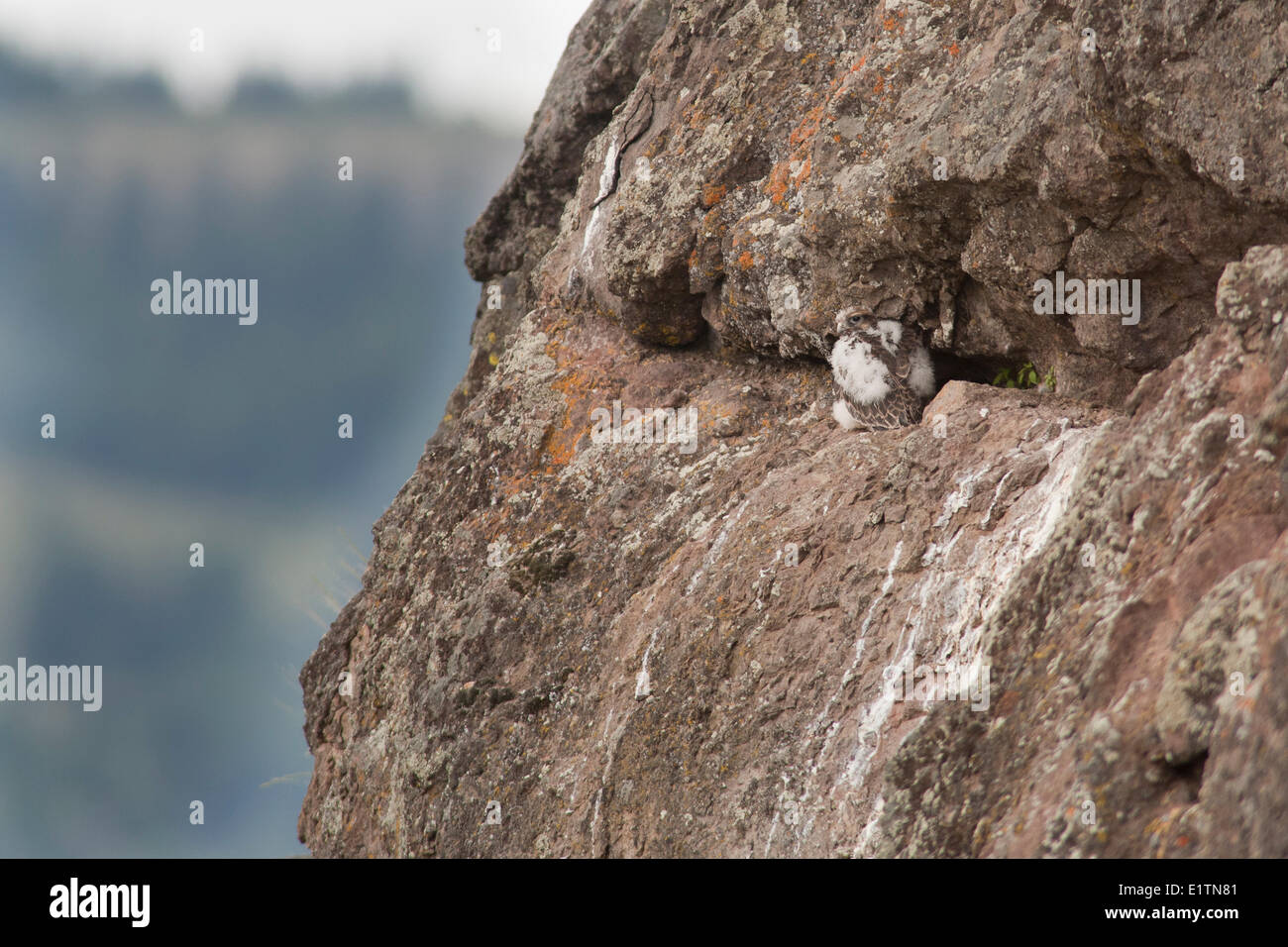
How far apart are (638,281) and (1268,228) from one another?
13.9ft

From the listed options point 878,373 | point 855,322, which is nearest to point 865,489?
point 878,373

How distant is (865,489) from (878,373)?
1.01 metres

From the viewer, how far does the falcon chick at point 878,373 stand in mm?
6160

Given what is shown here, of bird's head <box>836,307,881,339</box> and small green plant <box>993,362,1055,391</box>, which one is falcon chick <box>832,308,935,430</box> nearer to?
bird's head <box>836,307,881,339</box>

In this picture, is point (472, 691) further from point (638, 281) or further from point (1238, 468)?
point (1238, 468)

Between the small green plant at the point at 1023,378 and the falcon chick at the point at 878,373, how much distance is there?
1.41ft

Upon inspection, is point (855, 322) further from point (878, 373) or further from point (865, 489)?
point (865, 489)

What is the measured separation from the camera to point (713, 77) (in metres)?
7.65

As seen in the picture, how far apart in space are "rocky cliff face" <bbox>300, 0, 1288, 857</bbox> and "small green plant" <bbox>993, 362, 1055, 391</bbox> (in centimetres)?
7

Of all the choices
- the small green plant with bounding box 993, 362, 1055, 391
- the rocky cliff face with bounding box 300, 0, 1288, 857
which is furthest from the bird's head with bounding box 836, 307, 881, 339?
the small green plant with bounding box 993, 362, 1055, 391

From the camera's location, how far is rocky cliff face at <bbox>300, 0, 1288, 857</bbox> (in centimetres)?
346

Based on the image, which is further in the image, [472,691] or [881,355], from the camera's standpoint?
[472,691]

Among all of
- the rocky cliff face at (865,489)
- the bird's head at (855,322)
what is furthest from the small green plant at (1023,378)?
the bird's head at (855,322)

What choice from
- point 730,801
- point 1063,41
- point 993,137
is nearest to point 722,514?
point 730,801
